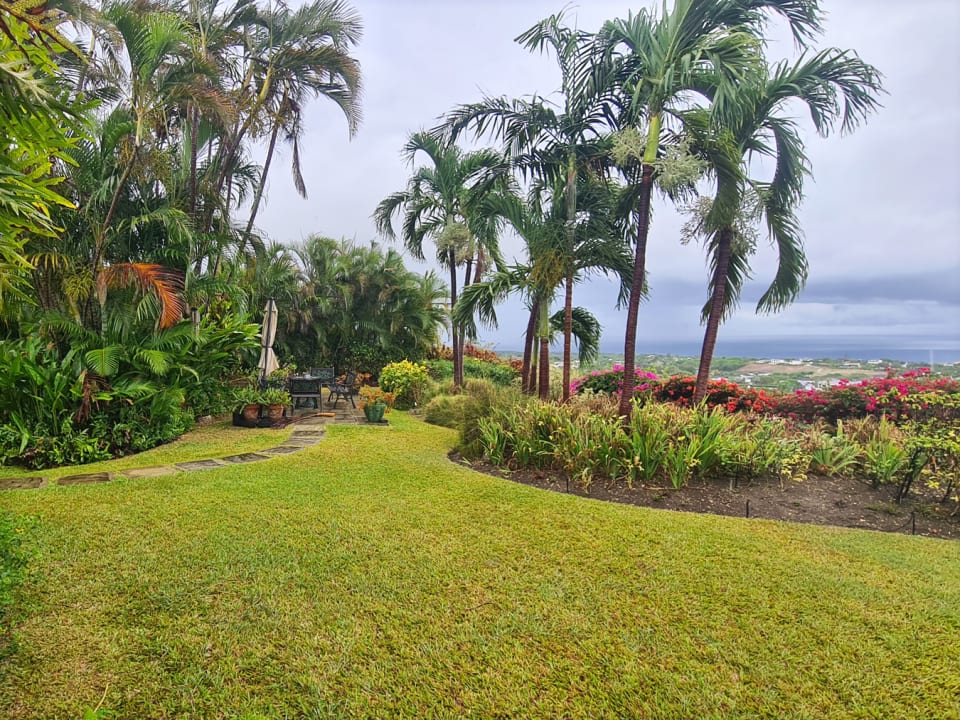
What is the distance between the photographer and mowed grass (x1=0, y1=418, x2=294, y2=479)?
4.97 m

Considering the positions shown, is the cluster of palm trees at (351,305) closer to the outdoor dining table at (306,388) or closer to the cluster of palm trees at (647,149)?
the outdoor dining table at (306,388)

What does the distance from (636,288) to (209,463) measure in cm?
543

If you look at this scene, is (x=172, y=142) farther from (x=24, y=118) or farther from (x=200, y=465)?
(x=24, y=118)

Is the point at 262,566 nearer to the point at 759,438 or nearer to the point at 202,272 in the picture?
the point at 759,438

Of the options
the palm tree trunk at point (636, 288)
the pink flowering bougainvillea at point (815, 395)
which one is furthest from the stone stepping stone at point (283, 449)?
the pink flowering bougainvillea at point (815, 395)

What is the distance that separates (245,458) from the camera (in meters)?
5.60

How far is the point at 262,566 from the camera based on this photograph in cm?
289

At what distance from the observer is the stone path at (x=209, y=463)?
4422mm

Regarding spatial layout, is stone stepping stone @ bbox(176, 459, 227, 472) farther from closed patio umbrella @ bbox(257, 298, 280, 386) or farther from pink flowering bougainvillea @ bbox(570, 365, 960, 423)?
pink flowering bougainvillea @ bbox(570, 365, 960, 423)

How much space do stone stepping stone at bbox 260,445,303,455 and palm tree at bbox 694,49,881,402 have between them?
18.2 ft

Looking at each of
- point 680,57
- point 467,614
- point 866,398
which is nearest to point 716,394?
point 866,398

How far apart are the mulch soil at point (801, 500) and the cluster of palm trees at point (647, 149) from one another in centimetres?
142

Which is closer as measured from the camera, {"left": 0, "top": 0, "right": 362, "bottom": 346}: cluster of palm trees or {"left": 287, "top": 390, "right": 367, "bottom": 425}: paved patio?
{"left": 0, "top": 0, "right": 362, "bottom": 346}: cluster of palm trees

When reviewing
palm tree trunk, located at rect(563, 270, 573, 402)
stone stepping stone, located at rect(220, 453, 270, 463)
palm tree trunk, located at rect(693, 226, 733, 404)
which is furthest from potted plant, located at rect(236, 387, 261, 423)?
palm tree trunk, located at rect(693, 226, 733, 404)
